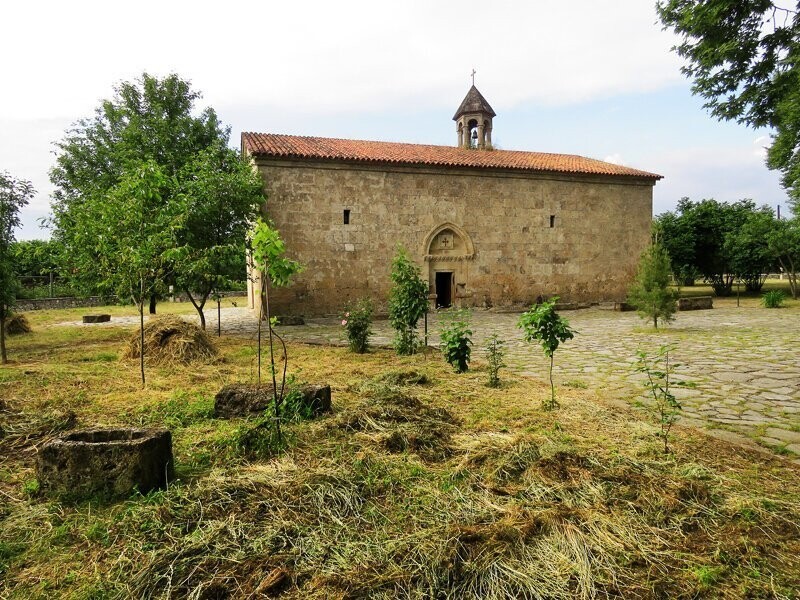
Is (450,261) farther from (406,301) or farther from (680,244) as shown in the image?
(680,244)

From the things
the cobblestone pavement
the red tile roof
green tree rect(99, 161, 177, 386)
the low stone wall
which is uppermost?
the red tile roof

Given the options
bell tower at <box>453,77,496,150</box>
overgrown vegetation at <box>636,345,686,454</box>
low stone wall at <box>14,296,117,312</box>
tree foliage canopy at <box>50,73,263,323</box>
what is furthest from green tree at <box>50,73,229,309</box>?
overgrown vegetation at <box>636,345,686,454</box>

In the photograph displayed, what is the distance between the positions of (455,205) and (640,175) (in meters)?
8.99

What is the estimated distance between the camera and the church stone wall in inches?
660

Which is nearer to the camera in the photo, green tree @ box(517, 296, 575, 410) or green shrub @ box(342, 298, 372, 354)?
green tree @ box(517, 296, 575, 410)

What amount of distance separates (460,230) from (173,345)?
12.8 metres

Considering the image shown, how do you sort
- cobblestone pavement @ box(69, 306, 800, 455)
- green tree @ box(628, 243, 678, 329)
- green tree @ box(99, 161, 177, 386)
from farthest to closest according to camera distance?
green tree @ box(628, 243, 678, 329) < green tree @ box(99, 161, 177, 386) < cobblestone pavement @ box(69, 306, 800, 455)

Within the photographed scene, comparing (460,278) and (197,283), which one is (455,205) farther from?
(197,283)

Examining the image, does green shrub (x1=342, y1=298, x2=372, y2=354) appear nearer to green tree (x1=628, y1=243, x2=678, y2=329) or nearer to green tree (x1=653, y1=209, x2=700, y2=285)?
green tree (x1=628, y1=243, x2=678, y2=329)

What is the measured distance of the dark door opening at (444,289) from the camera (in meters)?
19.0

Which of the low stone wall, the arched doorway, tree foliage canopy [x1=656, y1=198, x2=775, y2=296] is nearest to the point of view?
the arched doorway

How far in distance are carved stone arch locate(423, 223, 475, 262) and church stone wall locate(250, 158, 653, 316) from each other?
0.14ft

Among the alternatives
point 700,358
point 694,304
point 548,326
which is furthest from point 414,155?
point 548,326

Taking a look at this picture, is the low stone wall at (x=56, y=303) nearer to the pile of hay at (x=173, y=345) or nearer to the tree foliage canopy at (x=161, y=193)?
the tree foliage canopy at (x=161, y=193)
